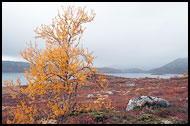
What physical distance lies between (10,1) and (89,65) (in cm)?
784

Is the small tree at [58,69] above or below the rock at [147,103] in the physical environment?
above

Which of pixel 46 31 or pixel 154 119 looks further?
pixel 46 31

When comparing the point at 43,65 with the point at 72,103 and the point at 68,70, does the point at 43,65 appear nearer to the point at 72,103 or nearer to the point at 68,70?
the point at 68,70

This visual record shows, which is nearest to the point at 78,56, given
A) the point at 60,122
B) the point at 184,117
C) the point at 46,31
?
the point at 46,31

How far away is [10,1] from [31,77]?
6.13 meters

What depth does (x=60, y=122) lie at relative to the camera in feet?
28.7

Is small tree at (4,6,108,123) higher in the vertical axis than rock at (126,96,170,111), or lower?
higher

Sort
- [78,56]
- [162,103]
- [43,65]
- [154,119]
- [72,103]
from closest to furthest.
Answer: [154,119], [43,65], [78,56], [72,103], [162,103]

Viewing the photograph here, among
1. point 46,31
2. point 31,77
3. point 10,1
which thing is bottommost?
point 31,77

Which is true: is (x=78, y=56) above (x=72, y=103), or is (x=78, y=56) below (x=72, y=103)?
above

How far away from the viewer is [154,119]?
28.0 feet

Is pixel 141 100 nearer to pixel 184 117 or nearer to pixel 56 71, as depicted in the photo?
pixel 184 117

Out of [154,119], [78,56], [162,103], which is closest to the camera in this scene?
[154,119]

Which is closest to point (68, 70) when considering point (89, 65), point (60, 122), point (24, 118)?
point (89, 65)
